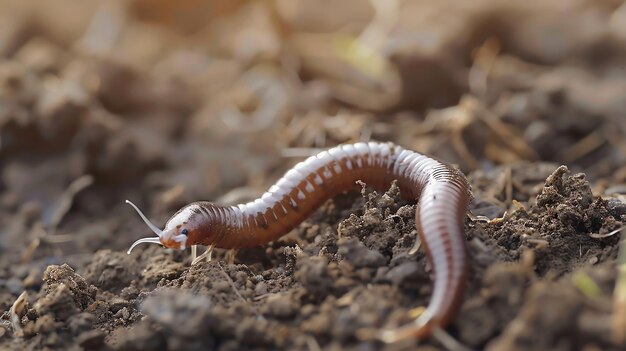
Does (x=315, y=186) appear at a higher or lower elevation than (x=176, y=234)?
higher

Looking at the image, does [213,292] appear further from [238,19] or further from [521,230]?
[238,19]

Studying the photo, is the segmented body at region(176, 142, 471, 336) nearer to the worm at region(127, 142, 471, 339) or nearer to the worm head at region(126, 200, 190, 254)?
the worm at region(127, 142, 471, 339)

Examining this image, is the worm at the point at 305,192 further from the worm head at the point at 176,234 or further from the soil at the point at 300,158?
the soil at the point at 300,158

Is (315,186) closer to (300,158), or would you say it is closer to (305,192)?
(305,192)

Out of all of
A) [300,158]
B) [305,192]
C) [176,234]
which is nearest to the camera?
[176,234]

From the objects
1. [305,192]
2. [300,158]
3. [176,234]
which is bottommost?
[176,234]

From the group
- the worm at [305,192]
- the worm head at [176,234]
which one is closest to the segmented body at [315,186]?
the worm at [305,192]

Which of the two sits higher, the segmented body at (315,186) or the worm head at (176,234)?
the segmented body at (315,186)

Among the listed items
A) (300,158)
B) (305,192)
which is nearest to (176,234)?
(305,192)

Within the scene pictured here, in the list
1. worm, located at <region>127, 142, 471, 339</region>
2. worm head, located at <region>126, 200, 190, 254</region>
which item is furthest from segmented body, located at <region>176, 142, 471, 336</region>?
worm head, located at <region>126, 200, 190, 254</region>
